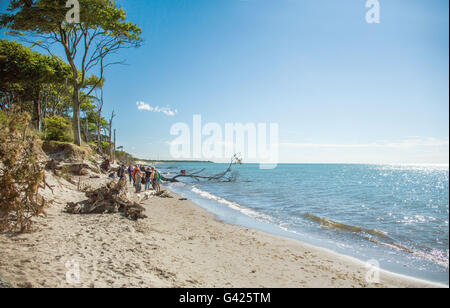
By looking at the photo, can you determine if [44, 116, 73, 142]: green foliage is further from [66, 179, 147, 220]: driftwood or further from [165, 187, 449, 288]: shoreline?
[165, 187, 449, 288]: shoreline

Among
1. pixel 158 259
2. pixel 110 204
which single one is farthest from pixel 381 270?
pixel 110 204

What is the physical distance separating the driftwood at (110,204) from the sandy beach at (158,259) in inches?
19.6

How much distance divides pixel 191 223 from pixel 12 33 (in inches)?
730

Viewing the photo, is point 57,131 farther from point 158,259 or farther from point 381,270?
point 381,270

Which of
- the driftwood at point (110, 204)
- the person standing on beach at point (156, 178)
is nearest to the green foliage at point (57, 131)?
the person standing on beach at point (156, 178)

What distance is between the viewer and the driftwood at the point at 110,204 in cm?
853

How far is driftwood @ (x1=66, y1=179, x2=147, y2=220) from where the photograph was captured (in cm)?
853

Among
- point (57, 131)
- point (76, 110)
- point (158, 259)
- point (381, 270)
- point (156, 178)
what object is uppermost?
point (76, 110)

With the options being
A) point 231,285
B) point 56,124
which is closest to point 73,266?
point 231,285

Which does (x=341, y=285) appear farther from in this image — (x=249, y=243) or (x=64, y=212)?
(x=64, y=212)

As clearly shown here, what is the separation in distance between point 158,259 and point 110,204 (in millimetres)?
5184

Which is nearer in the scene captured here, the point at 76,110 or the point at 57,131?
the point at 76,110

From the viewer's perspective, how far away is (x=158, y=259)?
5309 millimetres

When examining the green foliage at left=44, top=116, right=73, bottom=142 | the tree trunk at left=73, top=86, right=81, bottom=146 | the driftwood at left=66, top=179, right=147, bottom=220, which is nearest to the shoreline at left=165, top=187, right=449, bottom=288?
the driftwood at left=66, top=179, right=147, bottom=220
